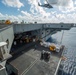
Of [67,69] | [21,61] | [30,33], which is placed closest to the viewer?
[21,61]

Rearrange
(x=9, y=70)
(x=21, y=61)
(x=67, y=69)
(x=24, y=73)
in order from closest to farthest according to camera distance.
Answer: (x=24, y=73) → (x=9, y=70) → (x=21, y=61) → (x=67, y=69)

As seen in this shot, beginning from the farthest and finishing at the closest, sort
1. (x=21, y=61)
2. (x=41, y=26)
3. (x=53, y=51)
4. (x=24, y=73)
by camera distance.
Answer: (x=41, y=26) → (x=53, y=51) → (x=21, y=61) → (x=24, y=73)

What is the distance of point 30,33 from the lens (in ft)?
142

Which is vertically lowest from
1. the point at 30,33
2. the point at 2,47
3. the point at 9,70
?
the point at 9,70

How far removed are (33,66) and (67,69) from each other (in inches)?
414

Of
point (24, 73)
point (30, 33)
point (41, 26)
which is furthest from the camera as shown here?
point (30, 33)

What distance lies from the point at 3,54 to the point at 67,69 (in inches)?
740

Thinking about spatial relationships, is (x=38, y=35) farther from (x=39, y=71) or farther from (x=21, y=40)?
(x=39, y=71)

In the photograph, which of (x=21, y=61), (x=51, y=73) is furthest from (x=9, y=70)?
(x=51, y=73)

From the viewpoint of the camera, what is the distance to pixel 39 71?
14609mm

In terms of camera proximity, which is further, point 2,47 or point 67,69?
point 67,69

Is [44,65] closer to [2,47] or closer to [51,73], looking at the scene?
[51,73]

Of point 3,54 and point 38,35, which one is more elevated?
point 3,54

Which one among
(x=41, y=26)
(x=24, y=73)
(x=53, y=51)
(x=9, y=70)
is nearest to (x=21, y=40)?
(x=41, y=26)
